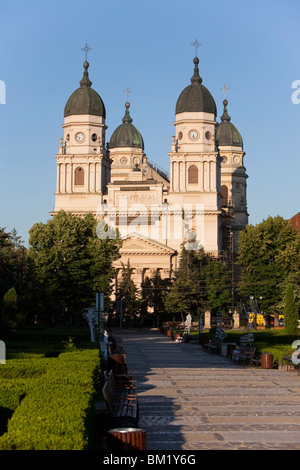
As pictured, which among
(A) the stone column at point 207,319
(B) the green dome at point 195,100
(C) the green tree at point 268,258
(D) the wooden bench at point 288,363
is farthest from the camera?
(B) the green dome at point 195,100

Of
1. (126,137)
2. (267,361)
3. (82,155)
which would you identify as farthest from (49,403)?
(126,137)

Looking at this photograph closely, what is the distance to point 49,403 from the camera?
11.5 meters

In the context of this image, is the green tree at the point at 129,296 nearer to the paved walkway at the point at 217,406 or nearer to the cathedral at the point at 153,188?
the cathedral at the point at 153,188

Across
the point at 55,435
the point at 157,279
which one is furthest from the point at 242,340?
the point at 157,279

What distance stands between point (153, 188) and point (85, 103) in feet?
40.8

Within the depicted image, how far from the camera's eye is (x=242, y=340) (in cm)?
3562

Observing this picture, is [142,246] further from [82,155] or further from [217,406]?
[217,406]

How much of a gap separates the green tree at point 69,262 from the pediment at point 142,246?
24565mm

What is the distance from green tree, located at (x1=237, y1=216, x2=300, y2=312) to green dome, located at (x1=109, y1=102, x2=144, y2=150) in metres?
35.2

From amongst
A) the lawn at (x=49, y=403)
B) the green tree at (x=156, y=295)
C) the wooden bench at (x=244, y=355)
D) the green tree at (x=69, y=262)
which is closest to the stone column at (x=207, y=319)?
the green tree at (x=156, y=295)

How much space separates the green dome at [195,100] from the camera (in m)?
87.2

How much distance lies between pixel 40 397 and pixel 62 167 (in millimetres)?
79741

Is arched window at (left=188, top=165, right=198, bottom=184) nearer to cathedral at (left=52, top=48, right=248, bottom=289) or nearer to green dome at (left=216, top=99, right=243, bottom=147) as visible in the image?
cathedral at (left=52, top=48, right=248, bottom=289)
